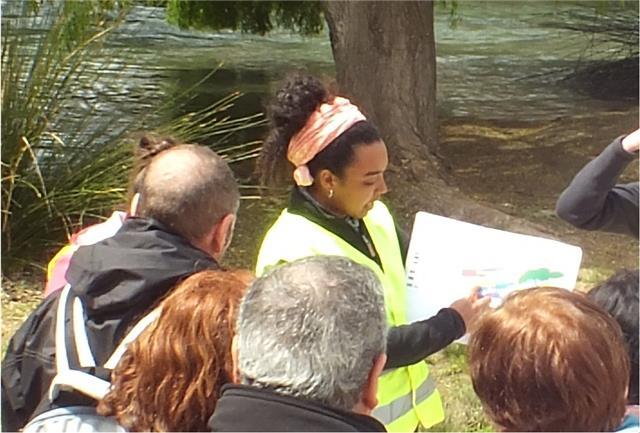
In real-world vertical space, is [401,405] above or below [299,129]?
below

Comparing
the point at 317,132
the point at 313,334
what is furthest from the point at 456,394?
the point at 313,334

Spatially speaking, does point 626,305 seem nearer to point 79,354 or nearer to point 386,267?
point 386,267

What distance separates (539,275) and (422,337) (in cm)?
32

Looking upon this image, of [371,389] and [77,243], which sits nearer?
[371,389]

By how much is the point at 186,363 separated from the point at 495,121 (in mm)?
8836

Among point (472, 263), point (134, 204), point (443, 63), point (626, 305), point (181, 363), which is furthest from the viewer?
point (443, 63)

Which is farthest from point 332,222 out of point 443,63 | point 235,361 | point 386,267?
point 443,63

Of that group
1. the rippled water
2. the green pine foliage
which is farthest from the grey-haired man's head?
the green pine foliage

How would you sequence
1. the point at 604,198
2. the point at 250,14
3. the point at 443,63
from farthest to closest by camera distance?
1. the point at 443,63
2. the point at 250,14
3. the point at 604,198

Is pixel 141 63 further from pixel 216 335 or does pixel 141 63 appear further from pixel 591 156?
pixel 216 335

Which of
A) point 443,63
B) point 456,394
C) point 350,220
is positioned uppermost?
point 350,220

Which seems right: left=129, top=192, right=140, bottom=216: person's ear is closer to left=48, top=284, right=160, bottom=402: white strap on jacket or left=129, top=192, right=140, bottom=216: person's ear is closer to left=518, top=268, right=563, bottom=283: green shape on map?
left=48, top=284, right=160, bottom=402: white strap on jacket

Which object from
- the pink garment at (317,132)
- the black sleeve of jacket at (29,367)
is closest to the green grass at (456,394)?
the pink garment at (317,132)

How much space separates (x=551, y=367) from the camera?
185 cm
